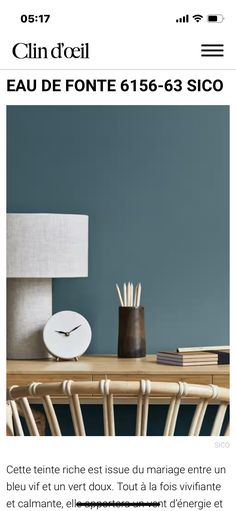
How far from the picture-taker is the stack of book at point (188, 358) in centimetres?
181

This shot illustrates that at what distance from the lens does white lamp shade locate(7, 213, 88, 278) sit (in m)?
1.83

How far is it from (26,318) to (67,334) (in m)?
0.11

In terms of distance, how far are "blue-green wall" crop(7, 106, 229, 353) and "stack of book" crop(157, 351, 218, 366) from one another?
0.22 m

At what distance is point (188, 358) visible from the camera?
1812 mm
